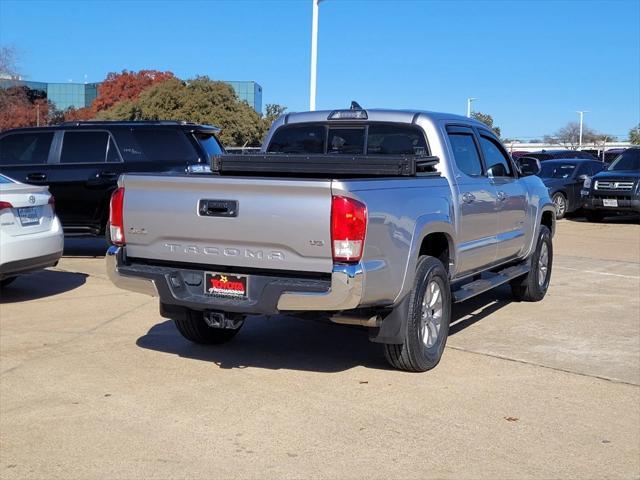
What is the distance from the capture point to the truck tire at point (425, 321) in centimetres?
594

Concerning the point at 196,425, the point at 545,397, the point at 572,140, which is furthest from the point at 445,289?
the point at 572,140

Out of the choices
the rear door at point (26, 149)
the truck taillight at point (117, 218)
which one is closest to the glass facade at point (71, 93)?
the rear door at point (26, 149)

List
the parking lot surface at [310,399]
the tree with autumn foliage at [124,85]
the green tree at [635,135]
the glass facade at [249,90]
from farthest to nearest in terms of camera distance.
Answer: the glass facade at [249,90] → the tree with autumn foliage at [124,85] → the green tree at [635,135] → the parking lot surface at [310,399]

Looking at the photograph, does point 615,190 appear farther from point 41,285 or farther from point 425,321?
point 425,321

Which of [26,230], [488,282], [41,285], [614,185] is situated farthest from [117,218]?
[614,185]

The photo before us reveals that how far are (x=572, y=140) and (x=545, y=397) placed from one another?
254 feet

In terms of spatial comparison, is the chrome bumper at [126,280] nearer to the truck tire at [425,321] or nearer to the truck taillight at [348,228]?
the truck taillight at [348,228]

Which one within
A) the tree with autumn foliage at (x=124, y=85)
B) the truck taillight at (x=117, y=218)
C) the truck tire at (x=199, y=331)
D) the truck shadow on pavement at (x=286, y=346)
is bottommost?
the truck shadow on pavement at (x=286, y=346)

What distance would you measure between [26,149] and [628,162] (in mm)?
14992

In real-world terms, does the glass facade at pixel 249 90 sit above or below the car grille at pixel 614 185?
above

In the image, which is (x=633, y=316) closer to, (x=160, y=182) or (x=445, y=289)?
(x=445, y=289)

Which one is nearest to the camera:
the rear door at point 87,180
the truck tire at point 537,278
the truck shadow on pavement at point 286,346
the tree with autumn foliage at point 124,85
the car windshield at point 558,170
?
the truck shadow on pavement at point 286,346

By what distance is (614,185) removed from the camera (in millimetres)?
19828

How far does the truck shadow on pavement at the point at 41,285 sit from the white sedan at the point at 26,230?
47 cm
